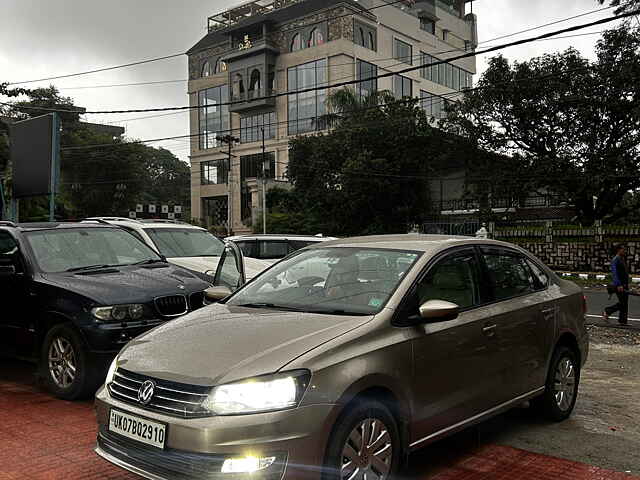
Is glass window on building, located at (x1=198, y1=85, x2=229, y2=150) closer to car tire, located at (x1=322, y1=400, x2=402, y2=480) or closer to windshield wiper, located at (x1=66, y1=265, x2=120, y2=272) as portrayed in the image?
windshield wiper, located at (x1=66, y1=265, x2=120, y2=272)

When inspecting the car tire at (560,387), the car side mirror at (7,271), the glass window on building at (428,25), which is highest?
the glass window on building at (428,25)

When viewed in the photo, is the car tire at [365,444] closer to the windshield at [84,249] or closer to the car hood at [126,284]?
the car hood at [126,284]

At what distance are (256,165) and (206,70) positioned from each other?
13070 millimetres

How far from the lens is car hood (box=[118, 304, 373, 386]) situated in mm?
3412

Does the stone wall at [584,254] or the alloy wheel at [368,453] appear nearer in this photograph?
the alloy wheel at [368,453]

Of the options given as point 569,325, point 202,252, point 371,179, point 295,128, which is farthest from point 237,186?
point 569,325

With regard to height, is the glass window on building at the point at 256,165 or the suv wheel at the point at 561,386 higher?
the glass window on building at the point at 256,165

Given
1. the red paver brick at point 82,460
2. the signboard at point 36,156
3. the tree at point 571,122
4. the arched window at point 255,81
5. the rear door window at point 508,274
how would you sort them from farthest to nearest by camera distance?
the arched window at point 255,81, the tree at point 571,122, the signboard at point 36,156, the rear door window at point 508,274, the red paver brick at point 82,460

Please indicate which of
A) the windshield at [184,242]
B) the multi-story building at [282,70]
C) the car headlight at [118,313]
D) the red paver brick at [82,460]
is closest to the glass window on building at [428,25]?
the multi-story building at [282,70]

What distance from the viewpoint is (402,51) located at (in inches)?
2349

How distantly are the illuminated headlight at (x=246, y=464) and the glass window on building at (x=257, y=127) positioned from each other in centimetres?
5597

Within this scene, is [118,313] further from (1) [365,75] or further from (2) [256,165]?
(2) [256,165]

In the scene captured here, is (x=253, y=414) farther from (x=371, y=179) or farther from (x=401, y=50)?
(x=401, y=50)

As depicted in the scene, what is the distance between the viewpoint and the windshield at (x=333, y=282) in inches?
166
